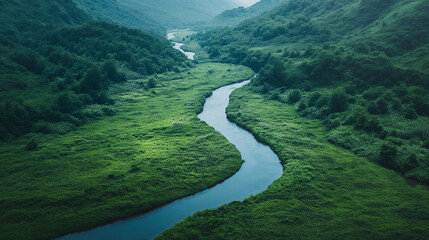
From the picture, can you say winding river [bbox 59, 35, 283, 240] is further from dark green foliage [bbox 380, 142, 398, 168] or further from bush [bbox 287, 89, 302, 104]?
bush [bbox 287, 89, 302, 104]

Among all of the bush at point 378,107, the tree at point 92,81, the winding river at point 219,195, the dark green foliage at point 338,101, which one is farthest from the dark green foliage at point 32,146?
the bush at point 378,107

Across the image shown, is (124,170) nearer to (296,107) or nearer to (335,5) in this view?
(296,107)

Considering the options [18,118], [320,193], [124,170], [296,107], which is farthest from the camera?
[296,107]

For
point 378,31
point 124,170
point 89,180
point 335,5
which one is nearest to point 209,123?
point 124,170

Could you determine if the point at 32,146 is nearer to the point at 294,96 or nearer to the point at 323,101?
the point at 294,96

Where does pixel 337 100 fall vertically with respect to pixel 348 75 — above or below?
below

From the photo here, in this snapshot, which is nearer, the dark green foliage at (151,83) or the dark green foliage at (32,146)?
the dark green foliage at (32,146)

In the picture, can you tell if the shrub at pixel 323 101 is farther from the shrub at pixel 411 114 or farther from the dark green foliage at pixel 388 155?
the dark green foliage at pixel 388 155
